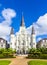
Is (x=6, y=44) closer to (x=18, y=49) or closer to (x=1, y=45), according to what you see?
(x=1, y=45)

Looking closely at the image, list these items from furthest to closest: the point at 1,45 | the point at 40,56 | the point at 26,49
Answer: the point at 1,45 → the point at 26,49 → the point at 40,56

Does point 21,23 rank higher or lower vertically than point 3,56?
higher

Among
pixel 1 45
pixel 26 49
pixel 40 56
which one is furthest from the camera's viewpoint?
pixel 1 45

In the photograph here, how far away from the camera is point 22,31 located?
114 meters

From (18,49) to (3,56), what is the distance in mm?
48166

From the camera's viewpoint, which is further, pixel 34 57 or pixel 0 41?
pixel 0 41

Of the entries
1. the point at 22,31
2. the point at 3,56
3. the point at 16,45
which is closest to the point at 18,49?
the point at 16,45

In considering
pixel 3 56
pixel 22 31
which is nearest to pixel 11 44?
pixel 22 31

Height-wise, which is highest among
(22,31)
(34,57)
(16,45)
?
(22,31)

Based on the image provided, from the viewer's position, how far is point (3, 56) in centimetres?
6347

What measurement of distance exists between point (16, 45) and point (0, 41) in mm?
13408

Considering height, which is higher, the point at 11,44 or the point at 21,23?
the point at 21,23

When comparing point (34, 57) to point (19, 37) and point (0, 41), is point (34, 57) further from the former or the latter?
point (0, 41)

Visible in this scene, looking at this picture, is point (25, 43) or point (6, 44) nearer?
point (25, 43)
